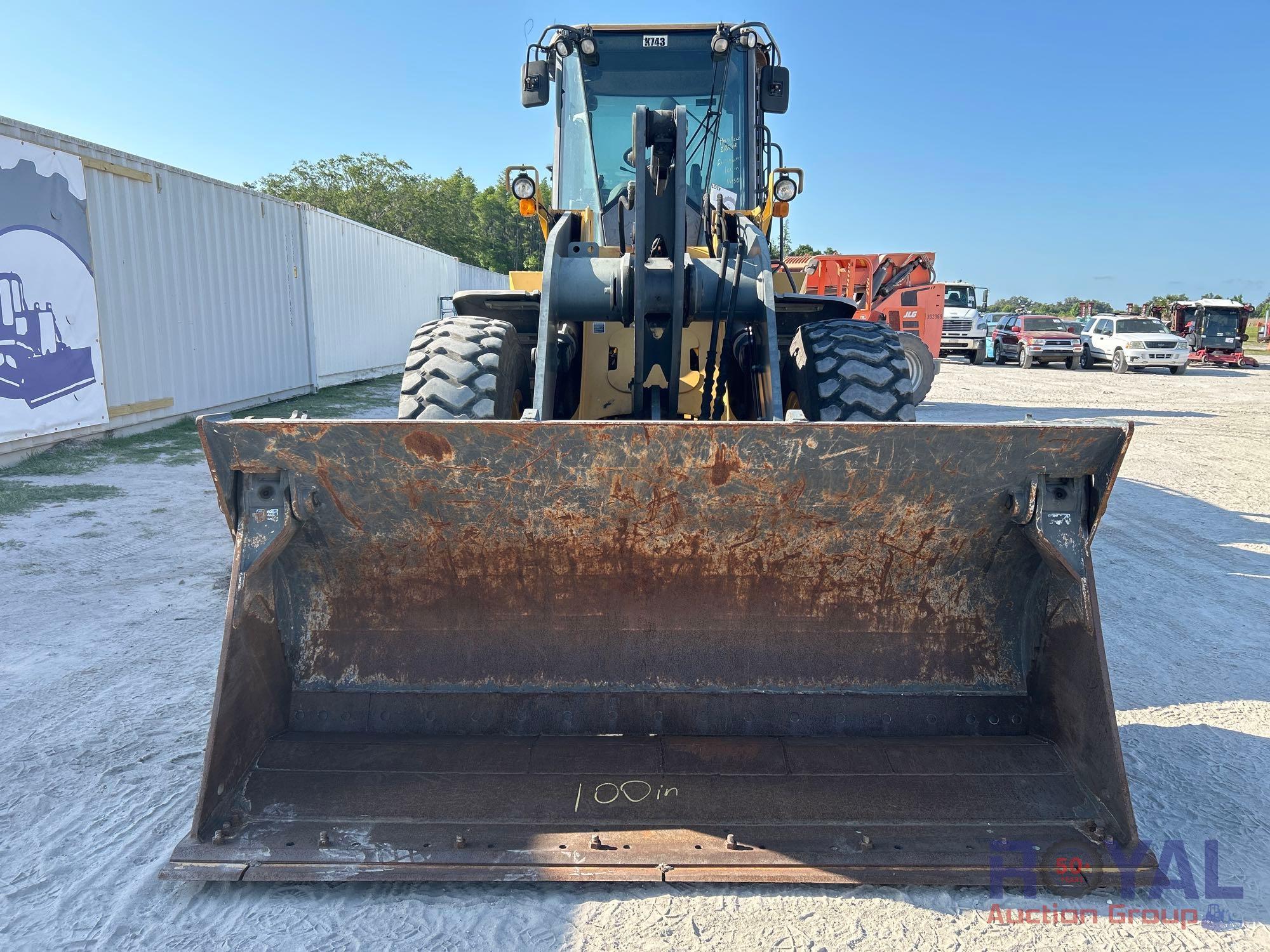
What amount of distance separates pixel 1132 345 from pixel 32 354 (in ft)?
87.7

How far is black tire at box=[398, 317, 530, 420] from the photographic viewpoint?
3.41 meters

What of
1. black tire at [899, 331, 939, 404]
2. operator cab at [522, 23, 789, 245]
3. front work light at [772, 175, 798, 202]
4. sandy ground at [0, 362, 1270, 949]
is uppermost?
operator cab at [522, 23, 789, 245]

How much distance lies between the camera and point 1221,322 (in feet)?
94.8

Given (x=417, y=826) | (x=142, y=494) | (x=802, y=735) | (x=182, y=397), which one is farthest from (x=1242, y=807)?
(x=182, y=397)

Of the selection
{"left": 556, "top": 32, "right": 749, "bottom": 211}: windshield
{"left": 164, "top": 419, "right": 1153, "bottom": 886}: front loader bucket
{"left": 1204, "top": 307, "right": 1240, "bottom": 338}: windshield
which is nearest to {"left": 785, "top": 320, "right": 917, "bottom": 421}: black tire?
{"left": 164, "top": 419, "right": 1153, "bottom": 886}: front loader bucket

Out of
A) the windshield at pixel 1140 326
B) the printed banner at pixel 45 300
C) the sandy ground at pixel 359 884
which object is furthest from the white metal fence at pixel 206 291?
the windshield at pixel 1140 326

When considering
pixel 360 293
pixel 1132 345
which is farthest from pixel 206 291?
pixel 1132 345

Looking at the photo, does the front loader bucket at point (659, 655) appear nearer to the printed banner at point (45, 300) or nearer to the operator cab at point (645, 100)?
the operator cab at point (645, 100)

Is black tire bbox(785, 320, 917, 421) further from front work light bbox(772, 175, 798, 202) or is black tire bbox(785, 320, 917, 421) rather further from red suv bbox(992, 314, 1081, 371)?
red suv bbox(992, 314, 1081, 371)

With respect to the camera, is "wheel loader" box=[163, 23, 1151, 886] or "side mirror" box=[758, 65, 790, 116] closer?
"wheel loader" box=[163, 23, 1151, 886]

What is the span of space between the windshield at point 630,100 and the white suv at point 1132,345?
79.4ft

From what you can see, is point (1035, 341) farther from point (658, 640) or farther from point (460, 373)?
point (658, 640)

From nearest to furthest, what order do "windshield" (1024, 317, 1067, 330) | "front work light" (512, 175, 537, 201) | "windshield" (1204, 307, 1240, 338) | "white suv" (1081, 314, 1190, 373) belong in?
"front work light" (512, 175, 537, 201), "white suv" (1081, 314, 1190, 373), "windshield" (1024, 317, 1067, 330), "windshield" (1204, 307, 1240, 338)

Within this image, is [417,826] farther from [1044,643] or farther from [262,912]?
[1044,643]
